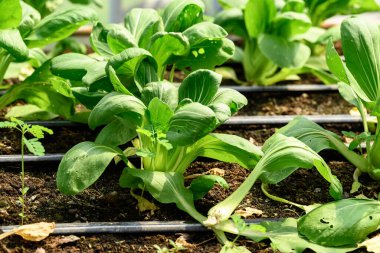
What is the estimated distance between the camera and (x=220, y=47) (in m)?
2.64

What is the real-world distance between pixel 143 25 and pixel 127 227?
0.77 meters

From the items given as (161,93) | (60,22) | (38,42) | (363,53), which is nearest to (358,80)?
(363,53)

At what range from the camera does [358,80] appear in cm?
262

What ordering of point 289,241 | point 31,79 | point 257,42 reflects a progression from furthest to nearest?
point 257,42 < point 31,79 < point 289,241

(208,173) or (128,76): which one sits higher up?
(128,76)

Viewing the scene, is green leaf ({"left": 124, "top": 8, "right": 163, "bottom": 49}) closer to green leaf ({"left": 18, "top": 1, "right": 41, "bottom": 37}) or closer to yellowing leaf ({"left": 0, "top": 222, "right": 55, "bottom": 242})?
green leaf ({"left": 18, "top": 1, "right": 41, "bottom": 37})

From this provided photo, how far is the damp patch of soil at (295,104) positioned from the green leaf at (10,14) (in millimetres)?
990

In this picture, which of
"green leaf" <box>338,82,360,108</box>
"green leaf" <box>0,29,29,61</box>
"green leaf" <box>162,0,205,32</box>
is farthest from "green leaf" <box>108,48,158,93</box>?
"green leaf" <box>338,82,360,108</box>

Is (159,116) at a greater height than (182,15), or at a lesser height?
lesser

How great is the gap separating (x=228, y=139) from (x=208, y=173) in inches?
11.8

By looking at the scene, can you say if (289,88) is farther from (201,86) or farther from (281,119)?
(201,86)

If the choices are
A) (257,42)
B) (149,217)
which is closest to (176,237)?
(149,217)

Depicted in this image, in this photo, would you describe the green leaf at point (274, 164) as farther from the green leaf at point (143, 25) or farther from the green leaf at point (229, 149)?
the green leaf at point (143, 25)

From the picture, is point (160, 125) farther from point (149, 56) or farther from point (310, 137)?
point (310, 137)
